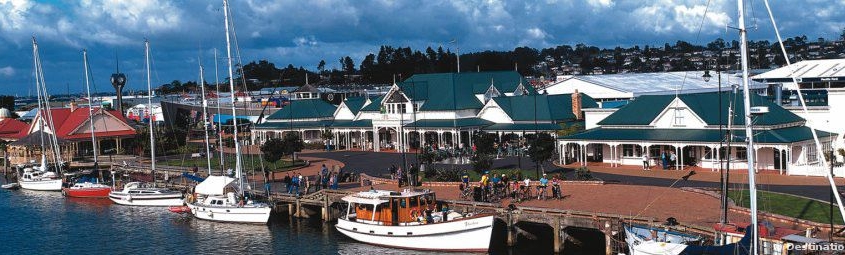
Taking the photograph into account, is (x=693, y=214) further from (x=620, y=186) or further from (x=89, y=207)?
(x=89, y=207)

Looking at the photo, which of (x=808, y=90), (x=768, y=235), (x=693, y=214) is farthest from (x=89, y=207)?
(x=808, y=90)

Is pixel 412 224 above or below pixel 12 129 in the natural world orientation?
below

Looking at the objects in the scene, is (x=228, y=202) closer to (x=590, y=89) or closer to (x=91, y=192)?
(x=91, y=192)

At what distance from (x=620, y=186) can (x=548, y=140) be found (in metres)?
8.49

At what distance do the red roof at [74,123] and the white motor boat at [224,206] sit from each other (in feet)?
125

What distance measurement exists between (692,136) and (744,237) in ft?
91.9

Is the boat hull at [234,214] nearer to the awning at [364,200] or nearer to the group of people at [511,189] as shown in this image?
the awning at [364,200]

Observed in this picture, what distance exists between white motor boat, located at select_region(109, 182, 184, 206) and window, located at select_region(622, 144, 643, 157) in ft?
94.3

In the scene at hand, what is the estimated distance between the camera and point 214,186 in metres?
51.0

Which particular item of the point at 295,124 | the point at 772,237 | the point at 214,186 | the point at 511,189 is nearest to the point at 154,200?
the point at 214,186

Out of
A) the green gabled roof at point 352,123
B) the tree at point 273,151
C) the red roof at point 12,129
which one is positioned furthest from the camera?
the red roof at point 12,129

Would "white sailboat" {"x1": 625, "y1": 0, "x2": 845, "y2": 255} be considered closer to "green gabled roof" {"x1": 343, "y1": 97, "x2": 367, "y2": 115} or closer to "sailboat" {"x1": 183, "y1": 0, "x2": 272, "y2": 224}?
"sailboat" {"x1": 183, "y1": 0, "x2": 272, "y2": 224}

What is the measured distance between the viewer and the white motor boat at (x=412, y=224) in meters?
37.8

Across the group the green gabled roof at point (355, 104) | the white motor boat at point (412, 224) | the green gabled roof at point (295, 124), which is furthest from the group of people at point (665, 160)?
the green gabled roof at point (295, 124)
